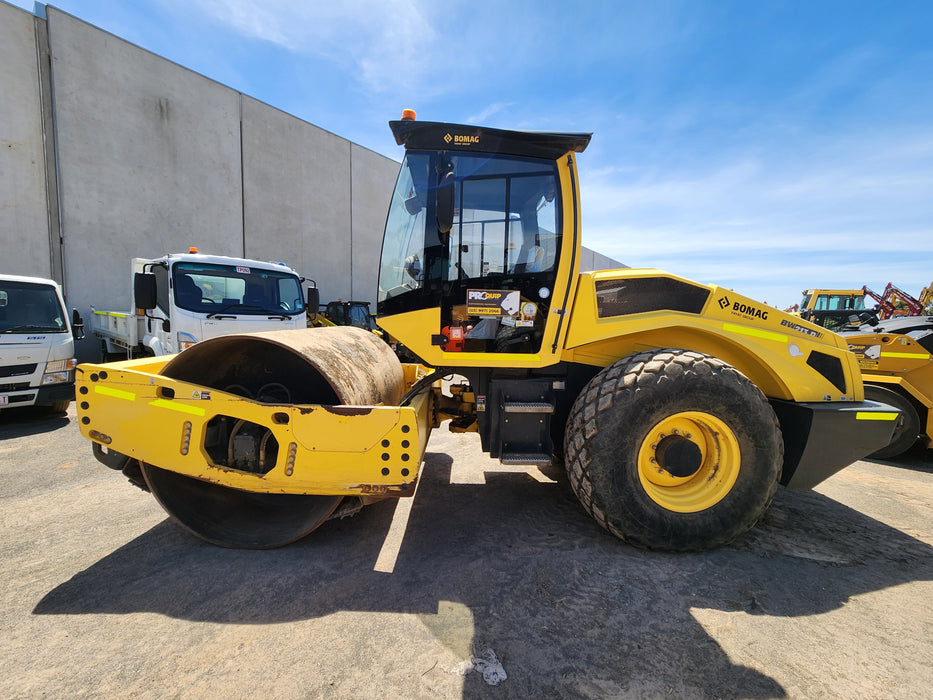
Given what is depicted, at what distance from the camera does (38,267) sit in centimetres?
1035

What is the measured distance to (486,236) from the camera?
9.79 feet

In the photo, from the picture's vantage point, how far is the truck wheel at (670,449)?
8.64 ft

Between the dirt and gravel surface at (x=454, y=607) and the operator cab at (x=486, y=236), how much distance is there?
55.1 inches

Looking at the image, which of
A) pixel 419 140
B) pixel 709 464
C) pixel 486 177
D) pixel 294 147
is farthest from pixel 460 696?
pixel 294 147

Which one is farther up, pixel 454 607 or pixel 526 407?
pixel 526 407

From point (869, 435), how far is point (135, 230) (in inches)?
614

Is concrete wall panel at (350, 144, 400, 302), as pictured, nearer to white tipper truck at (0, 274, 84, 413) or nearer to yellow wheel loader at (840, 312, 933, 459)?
white tipper truck at (0, 274, 84, 413)

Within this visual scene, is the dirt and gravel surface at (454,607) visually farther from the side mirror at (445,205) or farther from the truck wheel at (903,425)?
the truck wheel at (903,425)

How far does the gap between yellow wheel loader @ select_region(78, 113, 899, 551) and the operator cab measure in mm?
13

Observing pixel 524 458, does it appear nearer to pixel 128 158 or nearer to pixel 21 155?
pixel 21 155

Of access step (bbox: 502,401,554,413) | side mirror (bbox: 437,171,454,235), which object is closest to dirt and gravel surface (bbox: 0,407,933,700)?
access step (bbox: 502,401,554,413)

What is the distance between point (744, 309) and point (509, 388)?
5.96 ft

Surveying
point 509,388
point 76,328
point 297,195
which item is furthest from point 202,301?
point 297,195

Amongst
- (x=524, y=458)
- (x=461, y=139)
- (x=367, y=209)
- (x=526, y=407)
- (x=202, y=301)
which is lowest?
(x=524, y=458)
